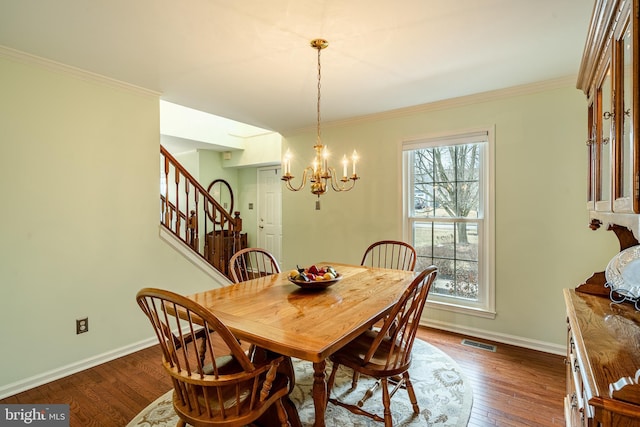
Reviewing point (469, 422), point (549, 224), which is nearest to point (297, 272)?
point (469, 422)

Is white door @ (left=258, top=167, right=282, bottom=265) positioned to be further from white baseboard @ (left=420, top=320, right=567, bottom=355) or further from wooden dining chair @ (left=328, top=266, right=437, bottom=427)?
wooden dining chair @ (left=328, top=266, right=437, bottom=427)

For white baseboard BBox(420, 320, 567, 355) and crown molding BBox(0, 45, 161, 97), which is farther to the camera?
white baseboard BBox(420, 320, 567, 355)

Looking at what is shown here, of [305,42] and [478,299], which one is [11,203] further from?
[478,299]

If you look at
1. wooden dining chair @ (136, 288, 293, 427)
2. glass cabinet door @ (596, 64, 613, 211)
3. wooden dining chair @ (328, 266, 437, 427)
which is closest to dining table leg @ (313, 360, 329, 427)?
wooden dining chair @ (136, 288, 293, 427)

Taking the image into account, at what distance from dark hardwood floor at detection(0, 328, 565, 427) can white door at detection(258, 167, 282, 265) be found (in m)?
3.33

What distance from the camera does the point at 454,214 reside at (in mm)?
3348

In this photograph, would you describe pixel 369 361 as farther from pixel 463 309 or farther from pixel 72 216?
pixel 72 216

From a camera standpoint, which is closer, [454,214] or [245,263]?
[245,263]

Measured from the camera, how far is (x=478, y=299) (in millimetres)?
3227

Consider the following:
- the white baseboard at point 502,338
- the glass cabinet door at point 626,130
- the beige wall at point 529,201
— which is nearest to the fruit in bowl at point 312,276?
the glass cabinet door at point 626,130

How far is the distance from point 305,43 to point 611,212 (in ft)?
6.27

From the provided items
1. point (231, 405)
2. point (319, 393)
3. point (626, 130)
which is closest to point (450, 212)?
point (626, 130)

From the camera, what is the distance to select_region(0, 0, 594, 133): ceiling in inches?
68.8

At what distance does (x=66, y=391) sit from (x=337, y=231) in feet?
9.40
